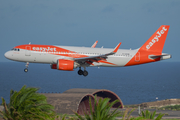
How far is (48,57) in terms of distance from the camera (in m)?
47.9

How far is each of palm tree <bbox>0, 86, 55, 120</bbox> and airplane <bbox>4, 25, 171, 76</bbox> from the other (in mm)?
25870

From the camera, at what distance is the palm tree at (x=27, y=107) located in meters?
20.2

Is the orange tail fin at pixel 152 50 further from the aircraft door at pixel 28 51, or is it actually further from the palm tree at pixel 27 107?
the palm tree at pixel 27 107

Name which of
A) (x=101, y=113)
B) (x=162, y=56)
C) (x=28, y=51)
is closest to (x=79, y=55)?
(x=28, y=51)

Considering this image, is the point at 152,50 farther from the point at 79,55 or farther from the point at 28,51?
the point at 28,51

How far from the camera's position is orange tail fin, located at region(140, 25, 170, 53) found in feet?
184

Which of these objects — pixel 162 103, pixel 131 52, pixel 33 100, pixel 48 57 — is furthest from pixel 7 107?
pixel 162 103

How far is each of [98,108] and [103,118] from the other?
25.8 inches

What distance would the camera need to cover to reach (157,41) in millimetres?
57375

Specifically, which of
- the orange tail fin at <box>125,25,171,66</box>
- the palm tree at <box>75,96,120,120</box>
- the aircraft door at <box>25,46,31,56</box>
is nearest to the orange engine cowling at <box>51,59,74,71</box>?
the aircraft door at <box>25,46,31,56</box>

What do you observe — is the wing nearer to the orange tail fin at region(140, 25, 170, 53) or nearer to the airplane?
the airplane

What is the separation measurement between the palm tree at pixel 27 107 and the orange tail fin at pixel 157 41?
119 ft

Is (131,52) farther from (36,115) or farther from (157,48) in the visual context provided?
(36,115)

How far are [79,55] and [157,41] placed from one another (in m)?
16.4
